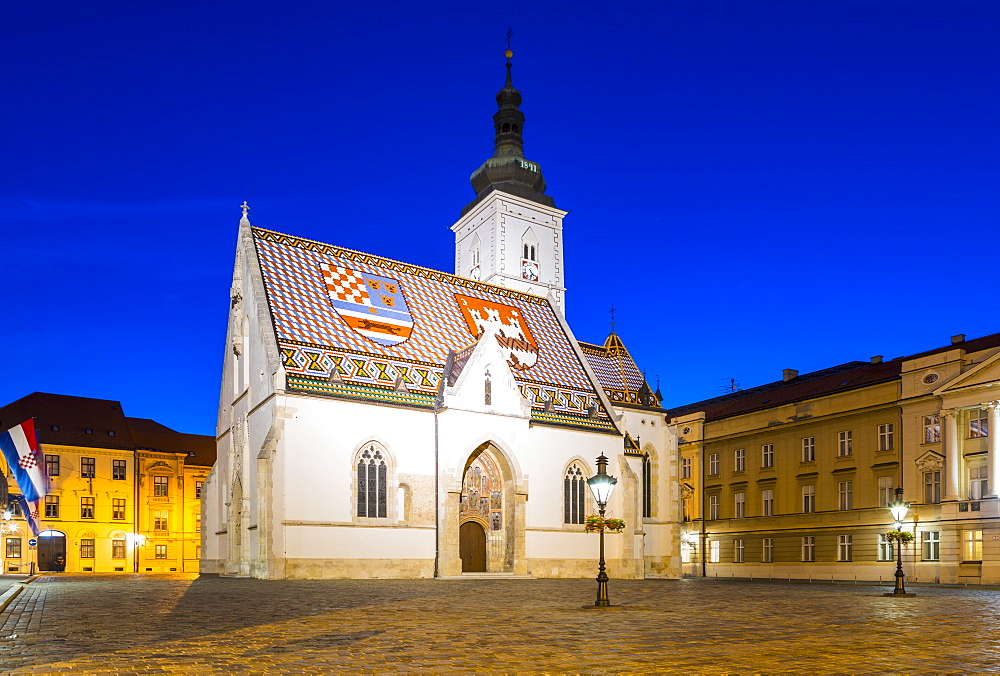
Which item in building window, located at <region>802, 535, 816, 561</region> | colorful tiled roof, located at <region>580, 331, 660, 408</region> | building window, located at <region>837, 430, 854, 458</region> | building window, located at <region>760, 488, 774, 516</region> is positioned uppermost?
colorful tiled roof, located at <region>580, 331, 660, 408</region>

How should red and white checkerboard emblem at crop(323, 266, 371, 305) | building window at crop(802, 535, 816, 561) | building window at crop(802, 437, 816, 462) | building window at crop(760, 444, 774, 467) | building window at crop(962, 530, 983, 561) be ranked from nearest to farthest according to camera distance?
1. red and white checkerboard emblem at crop(323, 266, 371, 305)
2. building window at crop(962, 530, 983, 561)
3. building window at crop(802, 535, 816, 561)
4. building window at crop(802, 437, 816, 462)
5. building window at crop(760, 444, 774, 467)

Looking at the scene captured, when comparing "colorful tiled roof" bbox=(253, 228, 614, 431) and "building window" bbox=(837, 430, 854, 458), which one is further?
"building window" bbox=(837, 430, 854, 458)

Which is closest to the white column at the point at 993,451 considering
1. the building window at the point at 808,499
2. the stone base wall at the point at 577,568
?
the building window at the point at 808,499

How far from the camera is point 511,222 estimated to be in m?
62.6

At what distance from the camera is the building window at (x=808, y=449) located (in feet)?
150

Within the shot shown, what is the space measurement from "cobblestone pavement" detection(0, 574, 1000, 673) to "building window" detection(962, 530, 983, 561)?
1906 cm

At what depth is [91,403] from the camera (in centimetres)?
6166

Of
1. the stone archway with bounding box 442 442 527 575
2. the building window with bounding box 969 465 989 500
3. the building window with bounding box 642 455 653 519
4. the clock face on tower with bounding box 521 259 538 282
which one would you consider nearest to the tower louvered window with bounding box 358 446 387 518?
the stone archway with bounding box 442 442 527 575

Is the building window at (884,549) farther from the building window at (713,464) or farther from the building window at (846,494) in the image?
the building window at (713,464)

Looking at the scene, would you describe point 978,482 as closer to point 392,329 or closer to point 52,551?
point 392,329

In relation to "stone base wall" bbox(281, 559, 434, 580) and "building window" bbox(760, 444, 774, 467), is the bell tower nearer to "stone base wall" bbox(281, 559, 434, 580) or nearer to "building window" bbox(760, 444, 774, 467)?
"building window" bbox(760, 444, 774, 467)

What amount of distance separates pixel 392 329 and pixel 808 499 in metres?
24.2

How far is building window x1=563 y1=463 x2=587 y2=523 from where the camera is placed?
36781 mm


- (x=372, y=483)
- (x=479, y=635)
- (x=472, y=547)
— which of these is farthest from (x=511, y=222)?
(x=479, y=635)
